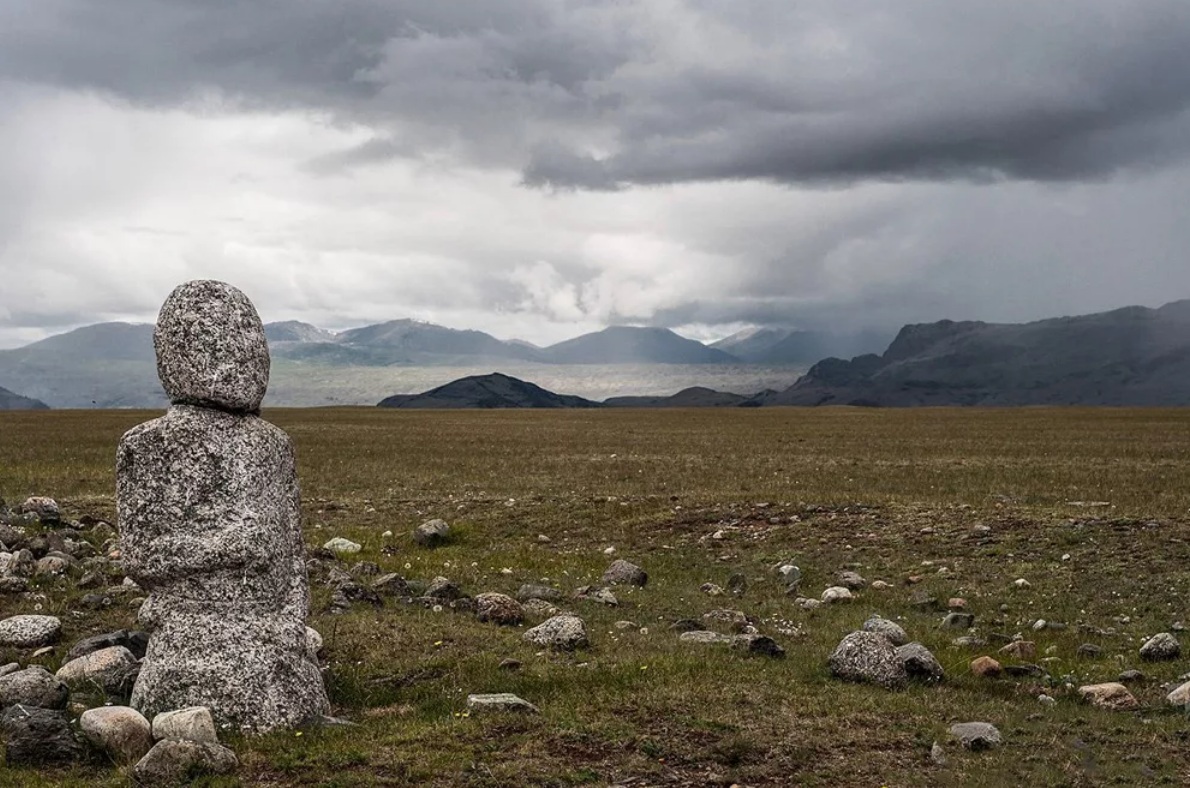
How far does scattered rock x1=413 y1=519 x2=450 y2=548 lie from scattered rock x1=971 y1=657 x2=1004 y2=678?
1490 cm

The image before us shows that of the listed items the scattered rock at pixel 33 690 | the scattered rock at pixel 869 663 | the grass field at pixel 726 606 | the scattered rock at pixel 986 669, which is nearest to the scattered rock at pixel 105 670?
the scattered rock at pixel 33 690

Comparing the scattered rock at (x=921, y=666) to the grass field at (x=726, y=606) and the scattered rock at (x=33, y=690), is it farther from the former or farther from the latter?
the scattered rock at (x=33, y=690)

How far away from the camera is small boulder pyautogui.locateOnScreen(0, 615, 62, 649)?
581 inches

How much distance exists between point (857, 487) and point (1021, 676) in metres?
24.8

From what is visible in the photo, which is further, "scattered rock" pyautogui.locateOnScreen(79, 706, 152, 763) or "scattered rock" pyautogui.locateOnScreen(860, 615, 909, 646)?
"scattered rock" pyautogui.locateOnScreen(860, 615, 909, 646)

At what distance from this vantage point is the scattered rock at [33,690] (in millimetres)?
11758

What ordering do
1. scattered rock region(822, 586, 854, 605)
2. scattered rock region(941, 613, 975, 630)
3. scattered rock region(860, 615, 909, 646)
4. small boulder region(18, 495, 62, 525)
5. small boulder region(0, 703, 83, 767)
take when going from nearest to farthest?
small boulder region(0, 703, 83, 767) → scattered rock region(860, 615, 909, 646) → scattered rock region(941, 613, 975, 630) → scattered rock region(822, 586, 854, 605) → small boulder region(18, 495, 62, 525)

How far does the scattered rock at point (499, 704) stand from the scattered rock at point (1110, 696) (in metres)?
7.20

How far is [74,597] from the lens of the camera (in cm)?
1766

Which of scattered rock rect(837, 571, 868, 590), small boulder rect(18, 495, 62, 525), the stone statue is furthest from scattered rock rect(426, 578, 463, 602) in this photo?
small boulder rect(18, 495, 62, 525)

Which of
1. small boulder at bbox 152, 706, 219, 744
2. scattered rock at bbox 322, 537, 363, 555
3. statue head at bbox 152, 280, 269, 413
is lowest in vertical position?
scattered rock at bbox 322, 537, 363, 555

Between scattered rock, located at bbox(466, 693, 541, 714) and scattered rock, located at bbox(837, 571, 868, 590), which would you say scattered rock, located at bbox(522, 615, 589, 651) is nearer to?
scattered rock, located at bbox(466, 693, 541, 714)

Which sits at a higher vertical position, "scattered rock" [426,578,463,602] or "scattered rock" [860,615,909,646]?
"scattered rock" [426,578,463,602]

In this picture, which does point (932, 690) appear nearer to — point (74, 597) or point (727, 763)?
point (727, 763)
